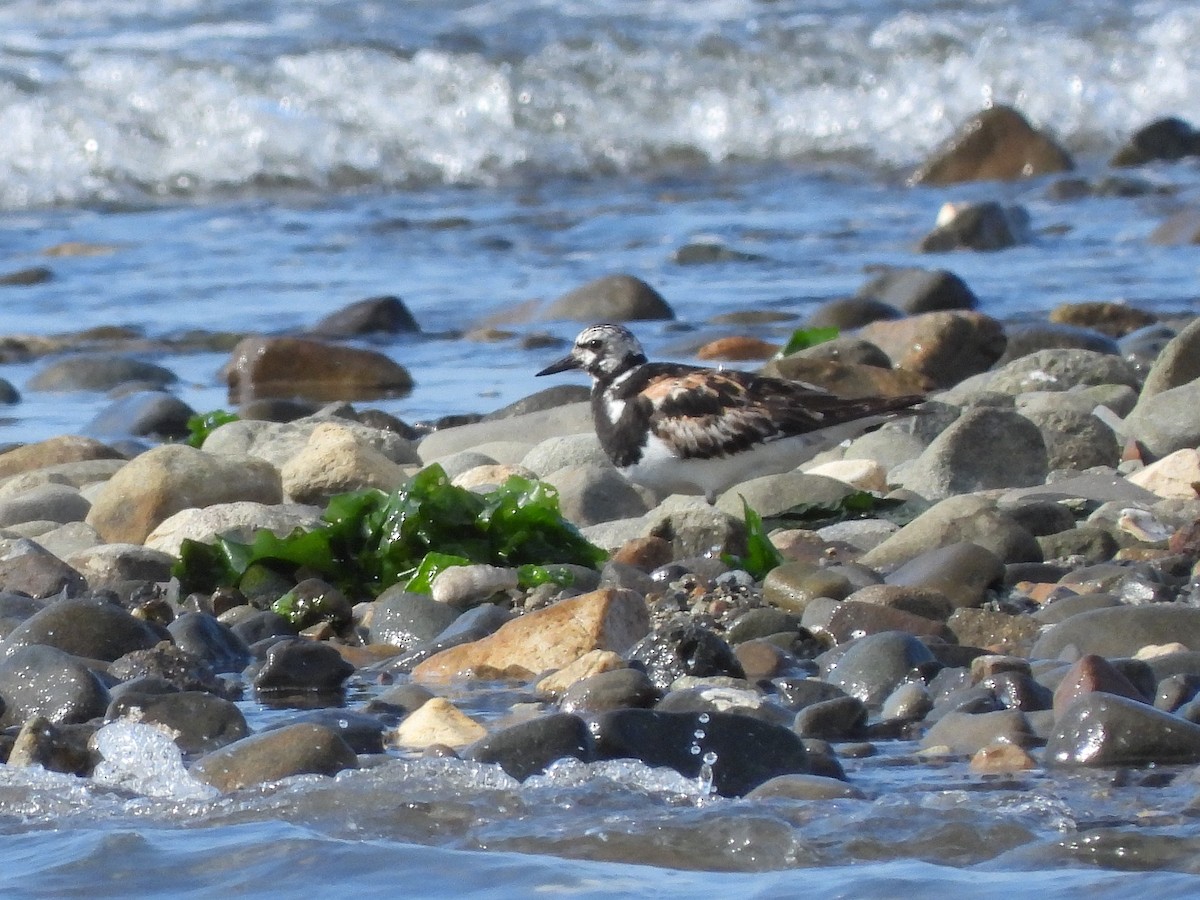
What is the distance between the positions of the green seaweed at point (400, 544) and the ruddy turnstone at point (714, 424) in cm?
82

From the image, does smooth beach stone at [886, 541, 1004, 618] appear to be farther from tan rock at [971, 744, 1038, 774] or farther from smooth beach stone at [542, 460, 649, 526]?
smooth beach stone at [542, 460, 649, 526]

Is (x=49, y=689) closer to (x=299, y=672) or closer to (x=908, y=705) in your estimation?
(x=299, y=672)

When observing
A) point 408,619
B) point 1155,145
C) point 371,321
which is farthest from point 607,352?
point 1155,145

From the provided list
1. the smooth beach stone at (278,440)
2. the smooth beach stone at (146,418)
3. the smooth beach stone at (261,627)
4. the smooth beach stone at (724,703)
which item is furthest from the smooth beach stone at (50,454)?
the smooth beach stone at (724,703)

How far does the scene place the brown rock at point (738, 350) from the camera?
927cm

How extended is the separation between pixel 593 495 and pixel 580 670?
2000mm

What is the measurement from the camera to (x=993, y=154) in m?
16.1

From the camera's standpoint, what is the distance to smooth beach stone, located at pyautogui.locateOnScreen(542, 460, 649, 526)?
6.12m

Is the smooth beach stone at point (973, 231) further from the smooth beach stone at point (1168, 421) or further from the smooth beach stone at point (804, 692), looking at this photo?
the smooth beach stone at point (804, 692)

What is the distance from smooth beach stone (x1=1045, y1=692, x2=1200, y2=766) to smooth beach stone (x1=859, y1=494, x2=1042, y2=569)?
155cm

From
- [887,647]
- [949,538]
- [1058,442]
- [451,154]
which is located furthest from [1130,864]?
[451,154]

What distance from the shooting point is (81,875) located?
3201 mm

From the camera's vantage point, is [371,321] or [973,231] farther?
[973,231]

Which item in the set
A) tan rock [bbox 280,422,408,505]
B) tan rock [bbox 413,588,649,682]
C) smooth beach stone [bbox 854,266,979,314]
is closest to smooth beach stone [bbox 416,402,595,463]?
tan rock [bbox 280,422,408,505]
